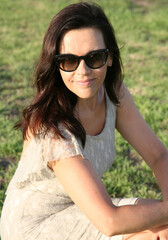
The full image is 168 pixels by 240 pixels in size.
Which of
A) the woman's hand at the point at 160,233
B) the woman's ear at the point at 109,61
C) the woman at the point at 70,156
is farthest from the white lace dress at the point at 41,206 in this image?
the woman's ear at the point at 109,61

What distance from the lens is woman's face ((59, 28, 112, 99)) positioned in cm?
197

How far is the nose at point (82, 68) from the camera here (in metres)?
2.01

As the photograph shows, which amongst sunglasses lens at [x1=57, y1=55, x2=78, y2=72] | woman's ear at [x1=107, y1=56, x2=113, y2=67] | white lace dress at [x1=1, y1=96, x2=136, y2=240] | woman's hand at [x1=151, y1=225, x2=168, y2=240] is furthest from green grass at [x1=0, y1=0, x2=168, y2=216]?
woman's hand at [x1=151, y1=225, x2=168, y2=240]

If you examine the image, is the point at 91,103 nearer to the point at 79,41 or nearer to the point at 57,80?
the point at 57,80

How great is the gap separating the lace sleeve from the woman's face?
31 cm

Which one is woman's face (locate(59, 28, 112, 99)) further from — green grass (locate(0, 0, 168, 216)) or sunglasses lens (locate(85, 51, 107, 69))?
green grass (locate(0, 0, 168, 216))

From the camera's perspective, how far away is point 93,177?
6.23 ft

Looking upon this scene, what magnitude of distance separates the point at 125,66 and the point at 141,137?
11.7 feet

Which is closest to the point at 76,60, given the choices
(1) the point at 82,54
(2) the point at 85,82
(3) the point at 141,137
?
(1) the point at 82,54

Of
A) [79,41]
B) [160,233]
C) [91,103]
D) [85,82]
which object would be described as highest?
[79,41]

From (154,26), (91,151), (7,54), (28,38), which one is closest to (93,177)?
(91,151)

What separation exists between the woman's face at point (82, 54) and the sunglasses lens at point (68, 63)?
3cm

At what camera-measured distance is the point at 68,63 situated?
1989mm

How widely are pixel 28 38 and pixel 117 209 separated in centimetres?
594
